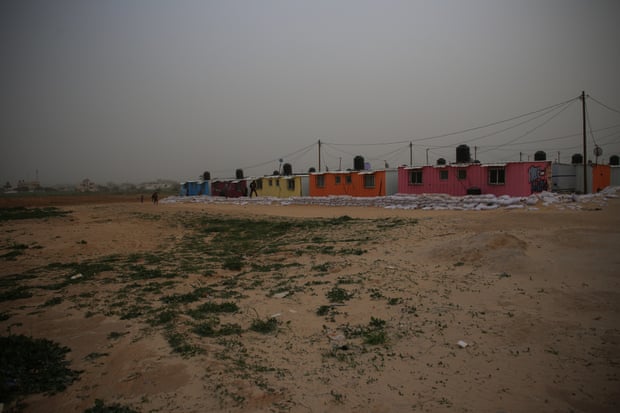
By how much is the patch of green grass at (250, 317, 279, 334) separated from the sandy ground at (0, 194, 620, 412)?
107mm

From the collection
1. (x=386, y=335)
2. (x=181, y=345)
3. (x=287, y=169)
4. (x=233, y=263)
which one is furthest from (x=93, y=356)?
(x=287, y=169)

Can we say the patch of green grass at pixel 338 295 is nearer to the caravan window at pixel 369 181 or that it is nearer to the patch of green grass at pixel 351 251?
the patch of green grass at pixel 351 251

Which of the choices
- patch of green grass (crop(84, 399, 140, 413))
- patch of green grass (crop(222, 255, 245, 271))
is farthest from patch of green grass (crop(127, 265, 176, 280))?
patch of green grass (crop(84, 399, 140, 413))

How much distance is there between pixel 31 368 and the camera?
154 inches

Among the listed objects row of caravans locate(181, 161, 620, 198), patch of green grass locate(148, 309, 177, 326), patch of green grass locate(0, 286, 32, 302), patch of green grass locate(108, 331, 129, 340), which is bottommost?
patch of green grass locate(108, 331, 129, 340)

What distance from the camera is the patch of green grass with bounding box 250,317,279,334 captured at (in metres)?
5.11

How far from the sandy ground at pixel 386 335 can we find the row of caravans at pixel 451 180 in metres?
13.9

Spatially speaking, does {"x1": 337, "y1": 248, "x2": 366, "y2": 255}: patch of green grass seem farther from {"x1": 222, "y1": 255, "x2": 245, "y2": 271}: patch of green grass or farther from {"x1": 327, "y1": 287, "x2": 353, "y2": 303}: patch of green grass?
{"x1": 327, "y1": 287, "x2": 353, "y2": 303}: patch of green grass

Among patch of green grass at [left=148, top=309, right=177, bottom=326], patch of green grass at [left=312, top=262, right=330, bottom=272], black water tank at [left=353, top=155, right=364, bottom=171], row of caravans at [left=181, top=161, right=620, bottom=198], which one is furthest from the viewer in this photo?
black water tank at [left=353, top=155, right=364, bottom=171]

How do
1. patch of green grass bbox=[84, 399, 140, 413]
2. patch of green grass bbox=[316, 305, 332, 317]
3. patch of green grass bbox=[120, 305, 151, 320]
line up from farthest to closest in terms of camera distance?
patch of green grass bbox=[316, 305, 332, 317] → patch of green grass bbox=[120, 305, 151, 320] → patch of green grass bbox=[84, 399, 140, 413]

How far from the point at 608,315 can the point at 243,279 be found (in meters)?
6.36

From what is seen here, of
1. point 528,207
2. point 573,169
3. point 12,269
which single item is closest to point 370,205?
point 528,207

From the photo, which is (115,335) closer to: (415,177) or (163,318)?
(163,318)

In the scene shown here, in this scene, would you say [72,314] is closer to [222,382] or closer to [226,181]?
[222,382]
